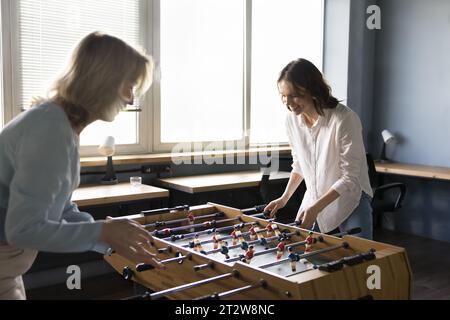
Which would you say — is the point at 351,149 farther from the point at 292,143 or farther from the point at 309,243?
the point at 309,243

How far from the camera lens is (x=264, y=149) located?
4938mm

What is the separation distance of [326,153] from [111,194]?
1.52 metres

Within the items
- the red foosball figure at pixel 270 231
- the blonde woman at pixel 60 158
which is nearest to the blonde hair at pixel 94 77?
the blonde woman at pixel 60 158

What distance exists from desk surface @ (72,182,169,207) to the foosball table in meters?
0.83

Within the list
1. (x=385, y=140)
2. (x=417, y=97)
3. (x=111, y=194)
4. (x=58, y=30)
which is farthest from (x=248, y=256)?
(x=417, y=97)

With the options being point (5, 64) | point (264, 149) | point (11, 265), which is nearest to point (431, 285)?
point (264, 149)

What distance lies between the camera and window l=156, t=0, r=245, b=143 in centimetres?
445

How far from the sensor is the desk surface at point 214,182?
3779 millimetres

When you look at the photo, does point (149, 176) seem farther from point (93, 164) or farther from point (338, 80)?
point (338, 80)

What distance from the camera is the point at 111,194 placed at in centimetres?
331

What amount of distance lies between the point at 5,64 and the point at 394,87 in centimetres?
380

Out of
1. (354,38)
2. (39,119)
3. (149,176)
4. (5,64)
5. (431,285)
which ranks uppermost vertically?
(354,38)

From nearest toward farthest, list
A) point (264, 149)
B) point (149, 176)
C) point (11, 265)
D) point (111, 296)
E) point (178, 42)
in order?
1. point (11, 265)
2. point (111, 296)
3. point (149, 176)
4. point (178, 42)
5. point (264, 149)

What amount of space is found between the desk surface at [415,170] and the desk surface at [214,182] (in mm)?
1046
